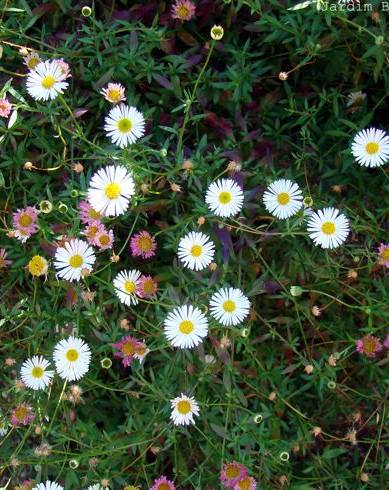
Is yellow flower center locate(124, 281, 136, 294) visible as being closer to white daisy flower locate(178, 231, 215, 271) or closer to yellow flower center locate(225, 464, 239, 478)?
white daisy flower locate(178, 231, 215, 271)

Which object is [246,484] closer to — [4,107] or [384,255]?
[384,255]

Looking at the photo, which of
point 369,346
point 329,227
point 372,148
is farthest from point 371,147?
point 369,346

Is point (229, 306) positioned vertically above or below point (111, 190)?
below

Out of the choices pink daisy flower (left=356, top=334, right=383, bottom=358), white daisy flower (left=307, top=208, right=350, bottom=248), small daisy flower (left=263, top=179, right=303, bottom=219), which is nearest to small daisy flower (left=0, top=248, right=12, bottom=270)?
small daisy flower (left=263, top=179, right=303, bottom=219)

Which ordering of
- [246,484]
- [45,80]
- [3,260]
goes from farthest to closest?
[3,260]
[45,80]
[246,484]

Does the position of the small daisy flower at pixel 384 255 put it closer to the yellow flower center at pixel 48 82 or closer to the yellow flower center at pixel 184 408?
the yellow flower center at pixel 184 408
